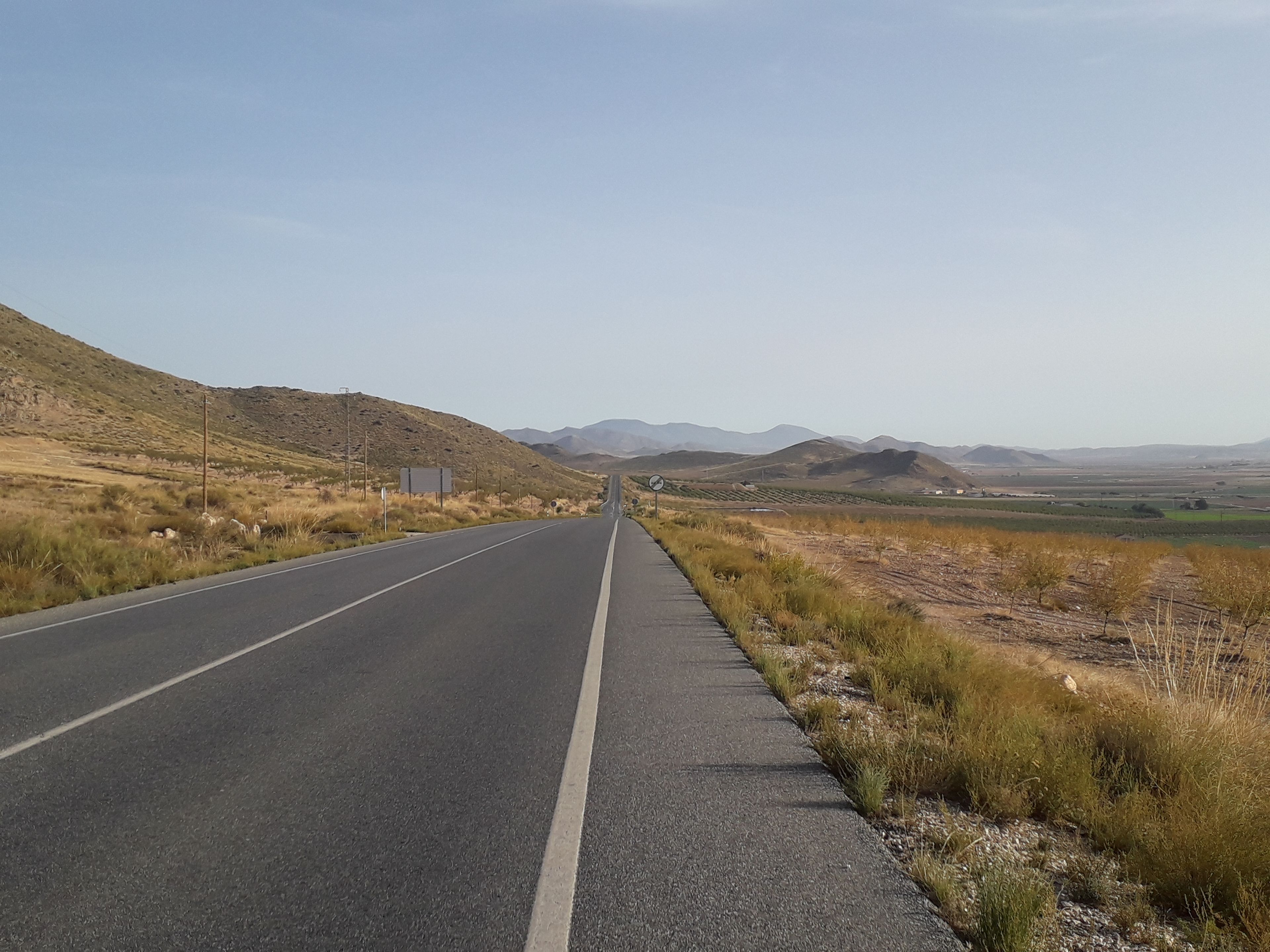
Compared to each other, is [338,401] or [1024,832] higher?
[338,401]

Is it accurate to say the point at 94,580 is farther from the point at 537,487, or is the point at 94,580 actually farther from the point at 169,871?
the point at 537,487

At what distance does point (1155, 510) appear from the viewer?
77812mm

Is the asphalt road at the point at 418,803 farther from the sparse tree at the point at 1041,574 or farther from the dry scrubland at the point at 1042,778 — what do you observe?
the sparse tree at the point at 1041,574

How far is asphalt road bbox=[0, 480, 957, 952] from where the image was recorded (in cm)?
322

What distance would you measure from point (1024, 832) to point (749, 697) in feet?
9.40

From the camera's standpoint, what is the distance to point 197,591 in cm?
1400

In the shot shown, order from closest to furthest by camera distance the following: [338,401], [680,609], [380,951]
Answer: [380,951]
[680,609]
[338,401]

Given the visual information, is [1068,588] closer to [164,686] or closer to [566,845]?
[566,845]

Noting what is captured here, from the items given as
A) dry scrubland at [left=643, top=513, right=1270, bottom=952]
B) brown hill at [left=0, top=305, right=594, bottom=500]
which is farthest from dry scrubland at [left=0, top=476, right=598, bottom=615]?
brown hill at [left=0, top=305, right=594, bottom=500]

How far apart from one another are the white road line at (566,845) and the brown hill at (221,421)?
65.4 m

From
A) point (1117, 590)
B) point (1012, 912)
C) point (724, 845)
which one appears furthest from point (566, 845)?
point (1117, 590)

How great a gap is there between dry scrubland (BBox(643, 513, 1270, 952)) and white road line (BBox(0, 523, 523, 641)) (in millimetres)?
8835

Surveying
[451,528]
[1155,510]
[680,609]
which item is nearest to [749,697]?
[680,609]

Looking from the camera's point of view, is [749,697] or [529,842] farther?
[749,697]
